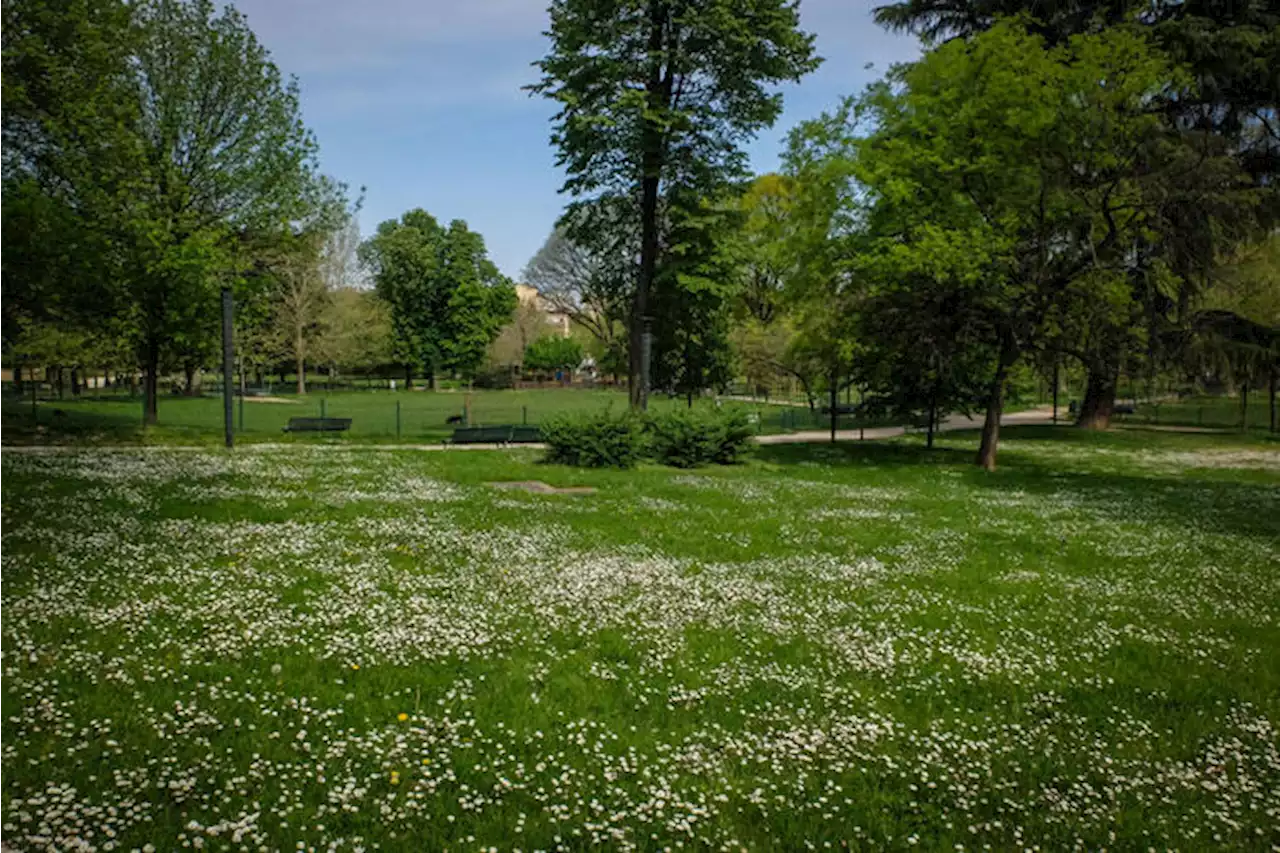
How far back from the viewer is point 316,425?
106 ft

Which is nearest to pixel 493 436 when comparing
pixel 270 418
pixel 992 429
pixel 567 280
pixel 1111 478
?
pixel 992 429

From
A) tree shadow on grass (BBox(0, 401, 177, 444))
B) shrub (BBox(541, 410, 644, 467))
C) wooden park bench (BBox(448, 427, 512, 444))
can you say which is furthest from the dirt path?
tree shadow on grass (BBox(0, 401, 177, 444))

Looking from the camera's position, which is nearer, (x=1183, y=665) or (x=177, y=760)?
(x=177, y=760)

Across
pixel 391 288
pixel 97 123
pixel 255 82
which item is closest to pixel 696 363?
pixel 255 82

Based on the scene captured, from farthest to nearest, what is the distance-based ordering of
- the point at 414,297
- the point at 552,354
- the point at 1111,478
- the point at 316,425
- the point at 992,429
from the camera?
1. the point at 552,354
2. the point at 414,297
3. the point at 316,425
4. the point at 992,429
5. the point at 1111,478

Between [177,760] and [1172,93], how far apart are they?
149ft

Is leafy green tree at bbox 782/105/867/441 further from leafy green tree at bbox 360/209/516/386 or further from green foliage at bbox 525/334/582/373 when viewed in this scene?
green foliage at bbox 525/334/582/373

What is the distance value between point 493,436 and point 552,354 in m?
79.3

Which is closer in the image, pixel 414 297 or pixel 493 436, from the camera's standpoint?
pixel 493 436

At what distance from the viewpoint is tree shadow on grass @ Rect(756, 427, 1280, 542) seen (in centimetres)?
1677

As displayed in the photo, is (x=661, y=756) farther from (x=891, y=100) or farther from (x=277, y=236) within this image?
(x=277, y=236)

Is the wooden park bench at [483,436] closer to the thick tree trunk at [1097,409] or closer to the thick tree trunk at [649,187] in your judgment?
the thick tree trunk at [649,187]

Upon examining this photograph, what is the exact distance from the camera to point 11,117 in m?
24.7

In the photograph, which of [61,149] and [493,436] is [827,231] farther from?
[61,149]
